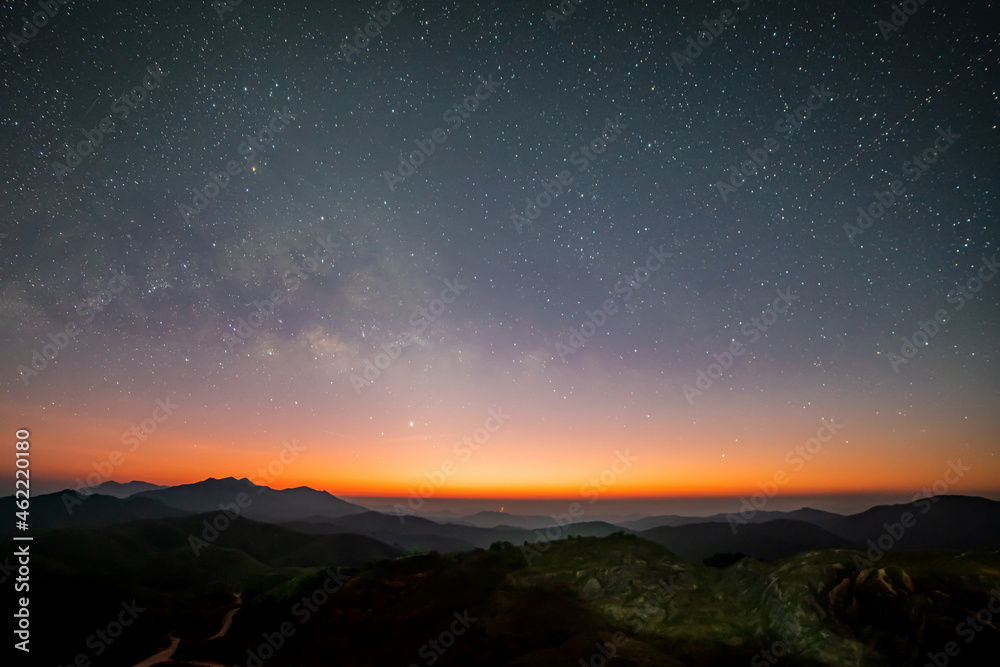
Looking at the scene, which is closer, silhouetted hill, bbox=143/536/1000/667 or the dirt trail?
silhouetted hill, bbox=143/536/1000/667

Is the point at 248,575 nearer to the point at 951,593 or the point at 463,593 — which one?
the point at 463,593

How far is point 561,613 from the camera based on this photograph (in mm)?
34344

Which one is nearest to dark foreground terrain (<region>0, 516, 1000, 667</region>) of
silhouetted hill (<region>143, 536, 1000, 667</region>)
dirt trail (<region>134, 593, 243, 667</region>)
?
silhouetted hill (<region>143, 536, 1000, 667</region>)

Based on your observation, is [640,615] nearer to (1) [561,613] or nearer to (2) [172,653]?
(1) [561,613]

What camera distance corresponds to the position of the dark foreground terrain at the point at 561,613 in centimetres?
2592

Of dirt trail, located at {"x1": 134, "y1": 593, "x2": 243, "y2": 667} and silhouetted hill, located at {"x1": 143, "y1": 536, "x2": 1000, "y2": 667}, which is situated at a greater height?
silhouetted hill, located at {"x1": 143, "y1": 536, "x2": 1000, "y2": 667}

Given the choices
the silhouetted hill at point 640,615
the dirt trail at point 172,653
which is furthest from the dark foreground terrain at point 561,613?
the dirt trail at point 172,653

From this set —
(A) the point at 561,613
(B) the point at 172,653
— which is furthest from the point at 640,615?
(B) the point at 172,653

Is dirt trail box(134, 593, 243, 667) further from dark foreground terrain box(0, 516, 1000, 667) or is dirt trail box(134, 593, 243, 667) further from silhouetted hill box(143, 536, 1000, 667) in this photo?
silhouetted hill box(143, 536, 1000, 667)

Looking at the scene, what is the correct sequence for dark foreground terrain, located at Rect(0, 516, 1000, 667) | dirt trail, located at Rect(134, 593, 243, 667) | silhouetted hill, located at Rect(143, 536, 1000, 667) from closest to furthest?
silhouetted hill, located at Rect(143, 536, 1000, 667) → dark foreground terrain, located at Rect(0, 516, 1000, 667) → dirt trail, located at Rect(134, 593, 243, 667)

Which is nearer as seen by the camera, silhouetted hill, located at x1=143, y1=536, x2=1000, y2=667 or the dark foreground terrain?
silhouetted hill, located at x1=143, y1=536, x2=1000, y2=667

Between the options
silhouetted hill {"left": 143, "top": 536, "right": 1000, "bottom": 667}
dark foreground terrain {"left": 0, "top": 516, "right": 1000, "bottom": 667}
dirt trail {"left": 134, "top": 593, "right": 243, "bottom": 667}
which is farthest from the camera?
dirt trail {"left": 134, "top": 593, "right": 243, "bottom": 667}

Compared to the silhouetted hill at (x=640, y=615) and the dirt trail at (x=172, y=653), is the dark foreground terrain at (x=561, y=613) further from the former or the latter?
A: the dirt trail at (x=172, y=653)

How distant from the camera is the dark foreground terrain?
25922mm
